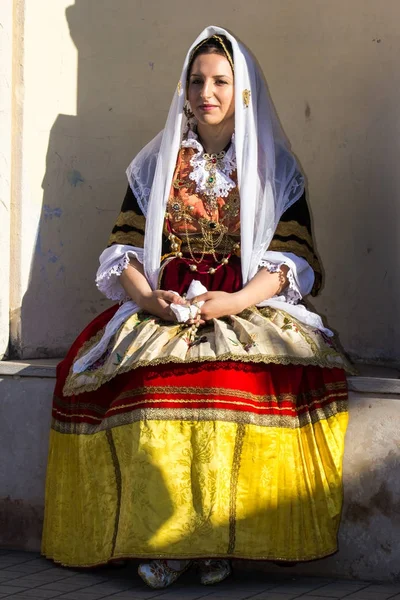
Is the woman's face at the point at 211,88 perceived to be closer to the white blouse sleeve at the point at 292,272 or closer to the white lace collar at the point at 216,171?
the white lace collar at the point at 216,171

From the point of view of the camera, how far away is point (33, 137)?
5.64 metres

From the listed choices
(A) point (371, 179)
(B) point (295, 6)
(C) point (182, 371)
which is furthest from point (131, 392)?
(B) point (295, 6)

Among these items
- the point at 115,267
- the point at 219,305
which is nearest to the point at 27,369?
the point at 115,267

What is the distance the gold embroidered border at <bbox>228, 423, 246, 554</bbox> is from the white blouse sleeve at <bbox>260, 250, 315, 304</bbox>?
736 mm

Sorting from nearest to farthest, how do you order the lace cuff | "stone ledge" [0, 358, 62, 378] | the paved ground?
the paved ground → the lace cuff → "stone ledge" [0, 358, 62, 378]

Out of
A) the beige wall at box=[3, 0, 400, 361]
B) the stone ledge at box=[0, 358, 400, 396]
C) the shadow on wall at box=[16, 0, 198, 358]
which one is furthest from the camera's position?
the shadow on wall at box=[16, 0, 198, 358]

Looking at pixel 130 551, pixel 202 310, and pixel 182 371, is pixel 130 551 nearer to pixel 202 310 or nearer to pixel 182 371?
pixel 182 371

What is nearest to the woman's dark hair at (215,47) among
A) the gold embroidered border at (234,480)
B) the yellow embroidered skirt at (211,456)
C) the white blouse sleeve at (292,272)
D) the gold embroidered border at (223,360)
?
the white blouse sleeve at (292,272)

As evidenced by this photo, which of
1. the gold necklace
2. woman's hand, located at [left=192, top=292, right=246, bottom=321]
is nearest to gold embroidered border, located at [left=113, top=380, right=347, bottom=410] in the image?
woman's hand, located at [left=192, top=292, right=246, bottom=321]

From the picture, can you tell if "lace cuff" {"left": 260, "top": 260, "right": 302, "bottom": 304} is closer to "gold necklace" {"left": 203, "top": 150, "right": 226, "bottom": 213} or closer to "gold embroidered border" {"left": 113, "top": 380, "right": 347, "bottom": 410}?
"gold necklace" {"left": 203, "top": 150, "right": 226, "bottom": 213}

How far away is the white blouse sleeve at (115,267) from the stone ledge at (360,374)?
395mm

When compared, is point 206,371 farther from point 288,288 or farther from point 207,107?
point 207,107

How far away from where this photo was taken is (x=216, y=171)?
512cm

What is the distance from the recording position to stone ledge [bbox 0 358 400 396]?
4.71 meters
